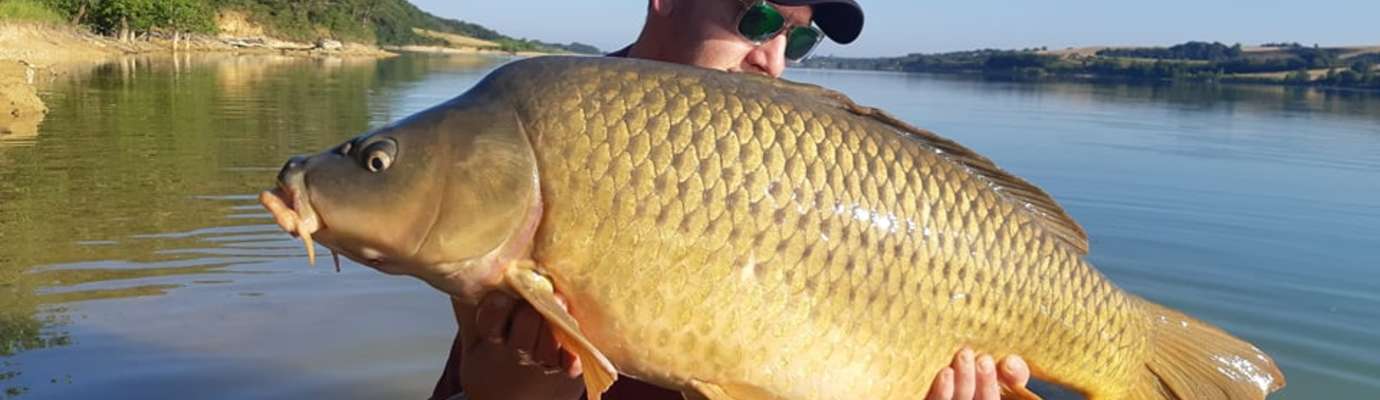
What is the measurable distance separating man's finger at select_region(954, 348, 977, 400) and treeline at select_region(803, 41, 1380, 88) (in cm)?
7249

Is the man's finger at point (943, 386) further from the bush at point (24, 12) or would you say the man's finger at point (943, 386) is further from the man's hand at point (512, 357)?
the bush at point (24, 12)

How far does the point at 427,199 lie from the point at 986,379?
114 cm

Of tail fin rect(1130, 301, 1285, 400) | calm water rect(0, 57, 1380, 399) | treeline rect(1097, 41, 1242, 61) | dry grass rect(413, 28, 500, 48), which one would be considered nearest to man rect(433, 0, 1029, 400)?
tail fin rect(1130, 301, 1285, 400)

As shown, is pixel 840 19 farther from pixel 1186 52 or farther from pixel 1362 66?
pixel 1186 52

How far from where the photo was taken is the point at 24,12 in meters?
36.0

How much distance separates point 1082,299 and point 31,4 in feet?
146

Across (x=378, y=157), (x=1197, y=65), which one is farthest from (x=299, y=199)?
(x=1197, y=65)

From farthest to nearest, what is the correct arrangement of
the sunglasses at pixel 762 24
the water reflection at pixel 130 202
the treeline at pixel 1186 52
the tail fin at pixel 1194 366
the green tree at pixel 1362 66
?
the treeline at pixel 1186 52 → the green tree at pixel 1362 66 → the water reflection at pixel 130 202 → the sunglasses at pixel 762 24 → the tail fin at pixel 1194 366

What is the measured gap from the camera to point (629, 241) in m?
1.64

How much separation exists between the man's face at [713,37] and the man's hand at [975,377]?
33.3 inches

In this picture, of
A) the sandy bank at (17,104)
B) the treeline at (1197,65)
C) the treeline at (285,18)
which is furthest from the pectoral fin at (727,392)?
the treeline at (1197,65)

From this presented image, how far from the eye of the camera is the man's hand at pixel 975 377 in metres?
2.04

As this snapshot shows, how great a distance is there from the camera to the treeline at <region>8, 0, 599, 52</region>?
5147cm

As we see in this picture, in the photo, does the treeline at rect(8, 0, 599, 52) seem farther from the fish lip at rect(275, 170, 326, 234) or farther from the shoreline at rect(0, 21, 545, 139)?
the fish lip at rect(275, 170, 326, 234)
